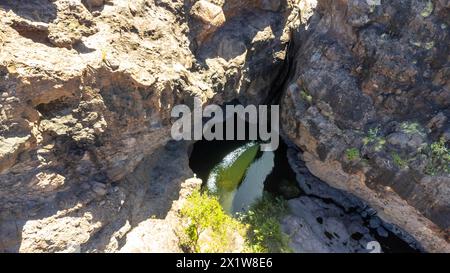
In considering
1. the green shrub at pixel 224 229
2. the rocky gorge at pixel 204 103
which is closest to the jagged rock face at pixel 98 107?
the rocky gorge at pixel 204 103

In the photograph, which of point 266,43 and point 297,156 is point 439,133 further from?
point 266,43

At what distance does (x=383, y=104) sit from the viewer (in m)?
19.9

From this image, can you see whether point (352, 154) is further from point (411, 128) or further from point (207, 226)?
point (207, 226)

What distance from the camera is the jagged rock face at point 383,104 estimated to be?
18547 mm

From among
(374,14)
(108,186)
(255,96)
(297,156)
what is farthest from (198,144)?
(374,14)

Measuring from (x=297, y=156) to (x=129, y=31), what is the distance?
13.5m

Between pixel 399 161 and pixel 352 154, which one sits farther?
pixel 352 154

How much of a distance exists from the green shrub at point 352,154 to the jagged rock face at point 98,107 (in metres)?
7.72

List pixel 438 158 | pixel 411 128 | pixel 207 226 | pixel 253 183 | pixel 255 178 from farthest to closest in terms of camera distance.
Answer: pixel 255 178
pixel 253 183
pixel 207 226
pixel 411 128
pixel 438 158

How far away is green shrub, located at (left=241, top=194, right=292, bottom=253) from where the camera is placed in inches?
796

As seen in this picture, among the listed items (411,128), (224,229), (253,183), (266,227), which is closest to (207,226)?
(224,229)

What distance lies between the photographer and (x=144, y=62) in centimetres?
1733

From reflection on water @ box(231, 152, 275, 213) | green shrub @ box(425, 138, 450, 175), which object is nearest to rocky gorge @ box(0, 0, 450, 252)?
green shrub @ box(425, 138, 450, 175)

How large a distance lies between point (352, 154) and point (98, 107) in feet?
43.3
